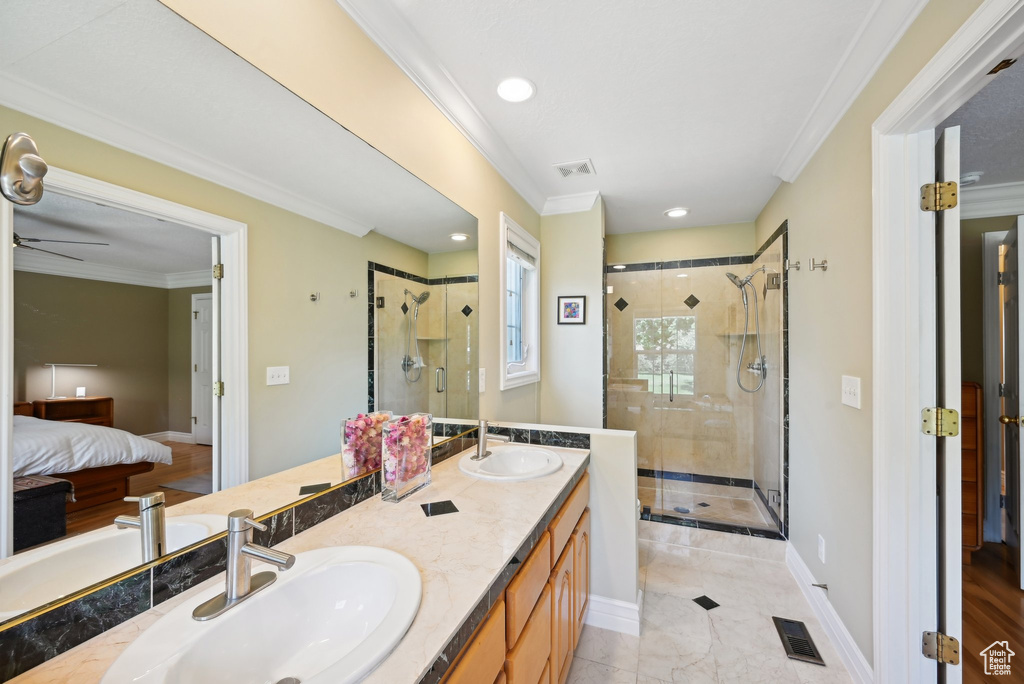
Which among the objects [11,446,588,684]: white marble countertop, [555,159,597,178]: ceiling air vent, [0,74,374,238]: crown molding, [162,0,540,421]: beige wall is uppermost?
[555,159,597,178]: ceiling air vent

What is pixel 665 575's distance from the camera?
8.35 feet

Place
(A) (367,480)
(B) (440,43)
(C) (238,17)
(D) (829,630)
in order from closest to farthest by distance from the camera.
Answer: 1. (C) (238,17)
2. (A) (367,480)
3. (B) (440,43)
4. (D) (829,630)

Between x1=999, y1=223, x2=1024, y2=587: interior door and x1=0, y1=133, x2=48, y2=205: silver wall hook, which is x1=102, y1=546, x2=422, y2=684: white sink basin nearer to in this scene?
x1=0, y1=133, x2=48, y2=205: silver wall hook

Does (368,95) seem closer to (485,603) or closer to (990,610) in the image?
(485,603)

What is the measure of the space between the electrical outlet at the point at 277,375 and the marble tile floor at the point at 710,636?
1.68 metres

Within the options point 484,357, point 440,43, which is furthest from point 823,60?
point 484,357

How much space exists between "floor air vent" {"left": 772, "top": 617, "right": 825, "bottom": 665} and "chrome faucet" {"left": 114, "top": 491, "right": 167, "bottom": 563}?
2.44m

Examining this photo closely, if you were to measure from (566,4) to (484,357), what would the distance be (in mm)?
1511

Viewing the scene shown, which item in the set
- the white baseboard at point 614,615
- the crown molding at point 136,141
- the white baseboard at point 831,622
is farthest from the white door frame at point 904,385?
the crown molding at point 136,141

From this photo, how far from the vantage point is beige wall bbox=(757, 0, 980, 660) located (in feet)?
4.92

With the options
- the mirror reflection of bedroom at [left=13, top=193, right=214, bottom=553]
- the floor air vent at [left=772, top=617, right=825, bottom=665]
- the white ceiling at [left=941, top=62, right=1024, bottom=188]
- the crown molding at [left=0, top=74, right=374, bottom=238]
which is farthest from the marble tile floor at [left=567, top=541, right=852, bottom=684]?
the white ceiling at [left=941, top=62, right=1024, bottom=188]

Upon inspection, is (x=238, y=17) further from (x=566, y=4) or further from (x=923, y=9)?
(x=923, y=9)

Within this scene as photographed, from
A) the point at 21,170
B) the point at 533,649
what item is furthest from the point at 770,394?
the point at 21,170

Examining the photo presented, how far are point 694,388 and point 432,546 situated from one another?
3033mm
